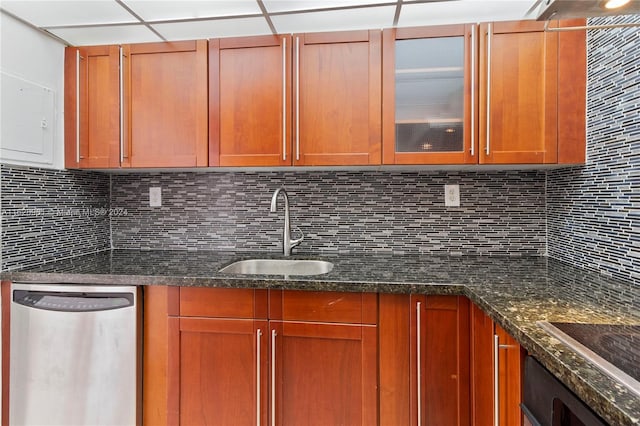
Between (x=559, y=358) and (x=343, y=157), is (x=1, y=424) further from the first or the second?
(x=559, y=358)

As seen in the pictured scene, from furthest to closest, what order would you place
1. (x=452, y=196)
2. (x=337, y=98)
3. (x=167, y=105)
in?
(x=452, y=196) → (x=167, y=105) → (x=337, y=98)

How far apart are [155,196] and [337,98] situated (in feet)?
4.13

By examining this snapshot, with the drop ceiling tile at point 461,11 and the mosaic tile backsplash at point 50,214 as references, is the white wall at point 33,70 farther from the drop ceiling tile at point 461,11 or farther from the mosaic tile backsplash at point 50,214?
the drop ceiling tile at point 461,11

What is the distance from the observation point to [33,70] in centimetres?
160

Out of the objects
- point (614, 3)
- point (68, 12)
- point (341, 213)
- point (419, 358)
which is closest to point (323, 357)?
point (419, 358)

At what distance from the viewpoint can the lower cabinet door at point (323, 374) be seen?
1.27 m

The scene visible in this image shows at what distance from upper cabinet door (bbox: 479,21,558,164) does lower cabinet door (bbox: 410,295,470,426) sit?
2.44 ft

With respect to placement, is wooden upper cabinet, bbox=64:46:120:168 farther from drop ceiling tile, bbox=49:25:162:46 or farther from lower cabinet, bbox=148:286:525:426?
lower cabinet, bbox=148:286:525:426

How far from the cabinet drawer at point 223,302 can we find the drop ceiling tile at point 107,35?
1.30m

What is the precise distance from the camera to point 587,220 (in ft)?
4.84

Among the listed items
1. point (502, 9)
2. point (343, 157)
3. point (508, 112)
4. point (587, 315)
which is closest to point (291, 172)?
point (343, 157)

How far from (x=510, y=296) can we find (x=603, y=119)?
914 millimetres

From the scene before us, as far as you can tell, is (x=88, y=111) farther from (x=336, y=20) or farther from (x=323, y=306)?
(x=323, y=306)

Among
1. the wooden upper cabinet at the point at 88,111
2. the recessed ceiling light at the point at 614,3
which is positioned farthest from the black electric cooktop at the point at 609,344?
the wooden upper cabinet at the point at 88,111
